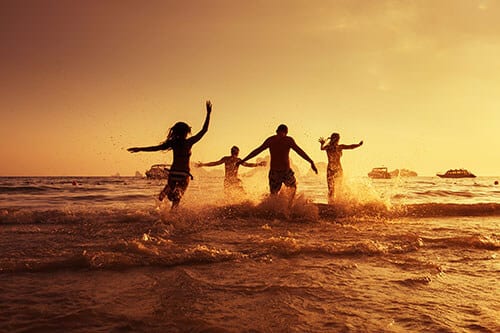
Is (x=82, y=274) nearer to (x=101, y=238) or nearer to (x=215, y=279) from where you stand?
A: (x=215, y=279)

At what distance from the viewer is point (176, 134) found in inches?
332

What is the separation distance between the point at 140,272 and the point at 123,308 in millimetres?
1084

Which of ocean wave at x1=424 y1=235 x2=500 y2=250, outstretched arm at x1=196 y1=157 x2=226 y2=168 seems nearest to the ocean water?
ocean wave at x1=424 y1=235 x2=500 y2=250

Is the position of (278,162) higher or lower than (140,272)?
higher

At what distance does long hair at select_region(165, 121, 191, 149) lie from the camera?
8.43m

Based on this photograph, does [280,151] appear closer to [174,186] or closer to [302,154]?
[302,154]

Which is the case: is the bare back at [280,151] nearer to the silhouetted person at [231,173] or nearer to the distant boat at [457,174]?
the silhouetted person at [231,173]

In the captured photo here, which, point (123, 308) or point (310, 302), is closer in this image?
Answer: point (123, 308)

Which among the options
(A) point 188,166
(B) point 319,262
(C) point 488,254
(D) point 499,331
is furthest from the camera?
(A) point 188,166

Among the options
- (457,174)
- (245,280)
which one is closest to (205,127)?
(245,280)

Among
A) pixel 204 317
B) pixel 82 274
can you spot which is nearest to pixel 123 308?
pixel 204 317

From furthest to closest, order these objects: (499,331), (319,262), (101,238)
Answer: (101,238), (319,262), (499,331)

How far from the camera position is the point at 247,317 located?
269 centimetres

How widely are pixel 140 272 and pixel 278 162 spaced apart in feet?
20.7
